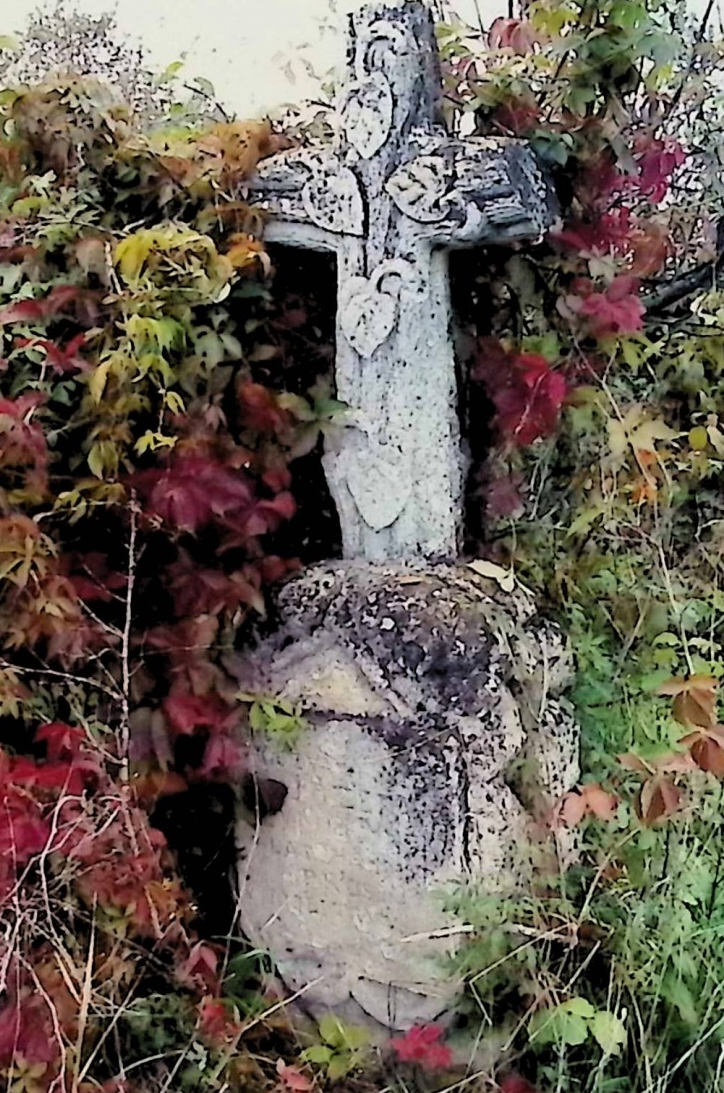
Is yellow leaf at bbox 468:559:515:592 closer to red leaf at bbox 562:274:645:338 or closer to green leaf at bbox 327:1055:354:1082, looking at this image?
red leaf at bbox 562:274:645:338

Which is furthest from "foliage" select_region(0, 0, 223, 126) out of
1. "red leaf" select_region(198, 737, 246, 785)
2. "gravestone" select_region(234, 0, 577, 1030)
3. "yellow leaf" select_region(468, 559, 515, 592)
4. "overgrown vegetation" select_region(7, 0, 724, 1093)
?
"red leaf" select_region(198, 737, 246, 785)

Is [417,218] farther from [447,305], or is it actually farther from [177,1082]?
[177,1082]

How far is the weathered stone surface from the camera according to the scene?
6.46 feet

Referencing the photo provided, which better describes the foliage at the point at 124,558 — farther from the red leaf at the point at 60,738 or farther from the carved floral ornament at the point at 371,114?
the carved floral ornament at the point at 371,114

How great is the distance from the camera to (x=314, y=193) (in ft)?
6.79

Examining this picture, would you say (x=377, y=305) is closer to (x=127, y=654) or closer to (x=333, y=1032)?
(x=127, y=654)

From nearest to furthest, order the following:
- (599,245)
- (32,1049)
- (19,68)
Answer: (32,1049) < (599,245) < (19,68)

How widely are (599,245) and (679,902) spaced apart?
3.69 ft

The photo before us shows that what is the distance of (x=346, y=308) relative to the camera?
209cm

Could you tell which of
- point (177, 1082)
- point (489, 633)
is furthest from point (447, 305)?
point (177, 1082)

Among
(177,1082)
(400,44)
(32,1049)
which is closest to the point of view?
(32,1049)

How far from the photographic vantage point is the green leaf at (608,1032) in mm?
1677

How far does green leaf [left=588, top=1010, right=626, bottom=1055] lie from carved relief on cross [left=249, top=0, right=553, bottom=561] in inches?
29.9

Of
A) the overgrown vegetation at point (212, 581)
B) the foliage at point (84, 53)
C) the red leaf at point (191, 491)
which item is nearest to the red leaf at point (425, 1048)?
the overgrown vegetation at point (212, 581)
